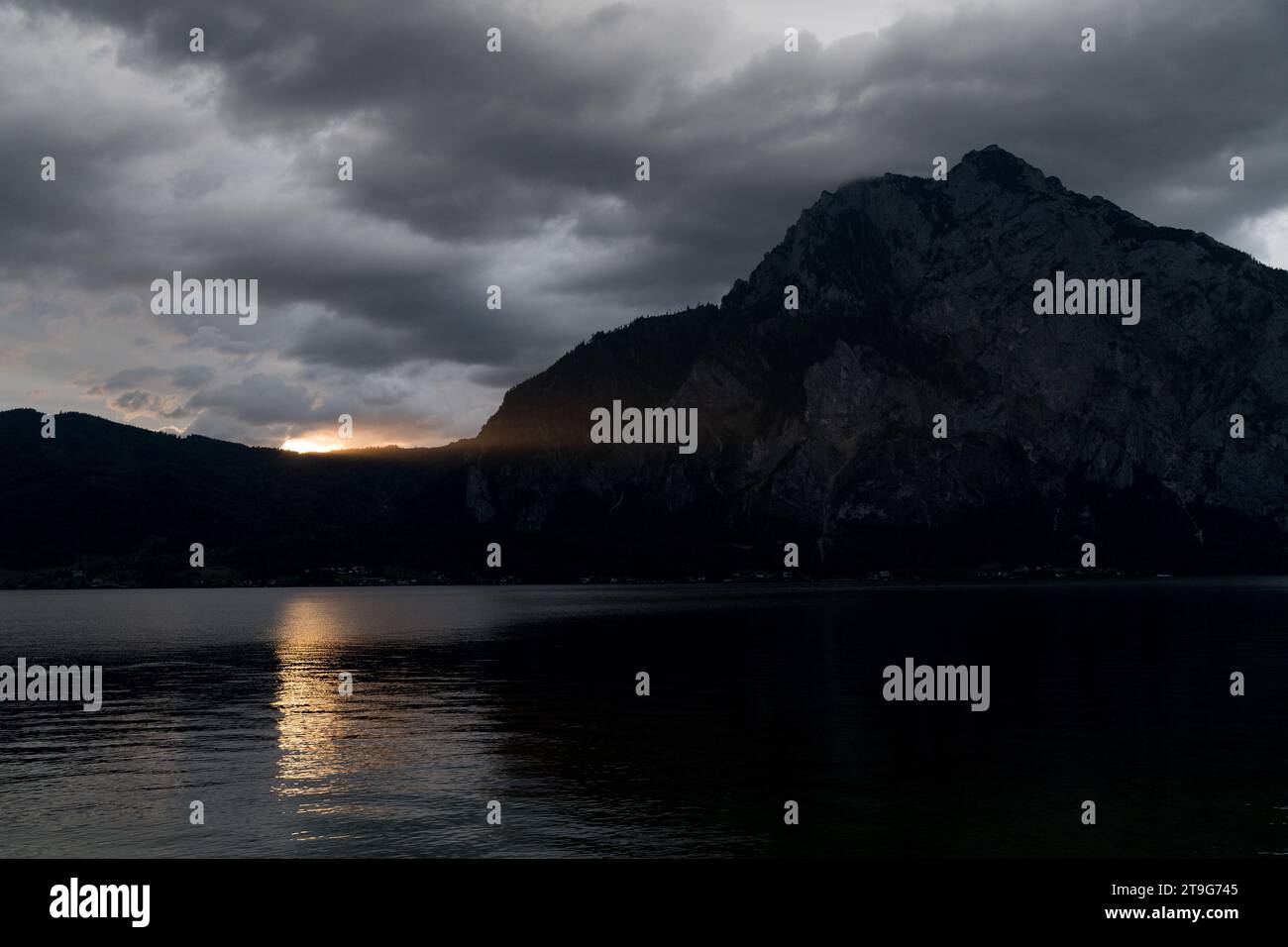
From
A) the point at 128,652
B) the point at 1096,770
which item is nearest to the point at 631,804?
the point at 1096,770

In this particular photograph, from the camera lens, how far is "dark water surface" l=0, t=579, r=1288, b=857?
46.6 metres

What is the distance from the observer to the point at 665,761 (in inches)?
2505

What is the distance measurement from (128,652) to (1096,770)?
151348 mm

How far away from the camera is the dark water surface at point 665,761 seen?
153ft

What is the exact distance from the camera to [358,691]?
105562 millimetres

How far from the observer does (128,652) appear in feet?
521
